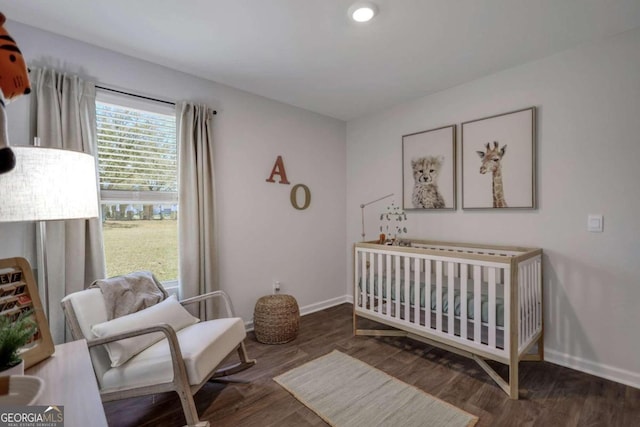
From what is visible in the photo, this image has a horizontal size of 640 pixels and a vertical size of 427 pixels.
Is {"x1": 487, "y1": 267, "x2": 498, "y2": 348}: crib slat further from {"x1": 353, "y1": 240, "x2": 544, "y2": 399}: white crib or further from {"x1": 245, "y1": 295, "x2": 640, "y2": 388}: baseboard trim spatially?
{"x1": 245, "y1": 295, "x2": 640, "y2": 388}: baseboard trim

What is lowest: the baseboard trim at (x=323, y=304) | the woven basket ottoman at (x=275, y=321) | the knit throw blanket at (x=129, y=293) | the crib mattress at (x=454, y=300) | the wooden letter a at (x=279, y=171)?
the baseboard trim at (x=323, y=304)

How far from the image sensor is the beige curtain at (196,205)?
8.11 feet

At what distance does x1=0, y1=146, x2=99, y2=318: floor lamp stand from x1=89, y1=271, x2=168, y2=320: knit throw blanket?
0.69 metres

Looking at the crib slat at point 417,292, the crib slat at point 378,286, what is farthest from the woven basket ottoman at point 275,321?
the crib slat at point 417,292

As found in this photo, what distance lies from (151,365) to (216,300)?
3.67 ft

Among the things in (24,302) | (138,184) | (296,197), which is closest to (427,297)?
(296,197)

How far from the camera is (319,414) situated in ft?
5.70

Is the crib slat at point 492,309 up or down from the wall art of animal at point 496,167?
down

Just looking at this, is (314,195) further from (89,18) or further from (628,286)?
(628,286)

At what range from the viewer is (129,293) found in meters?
1.92

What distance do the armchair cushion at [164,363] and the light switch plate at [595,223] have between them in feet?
8.78

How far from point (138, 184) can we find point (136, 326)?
1198mm

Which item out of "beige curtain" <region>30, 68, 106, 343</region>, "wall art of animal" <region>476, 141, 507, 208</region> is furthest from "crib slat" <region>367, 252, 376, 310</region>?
"beige curtain" <region>30, 68, 106, 343</region>

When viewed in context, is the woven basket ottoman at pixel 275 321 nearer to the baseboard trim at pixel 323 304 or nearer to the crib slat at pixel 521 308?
the baseboard trim at pixel 323 304
